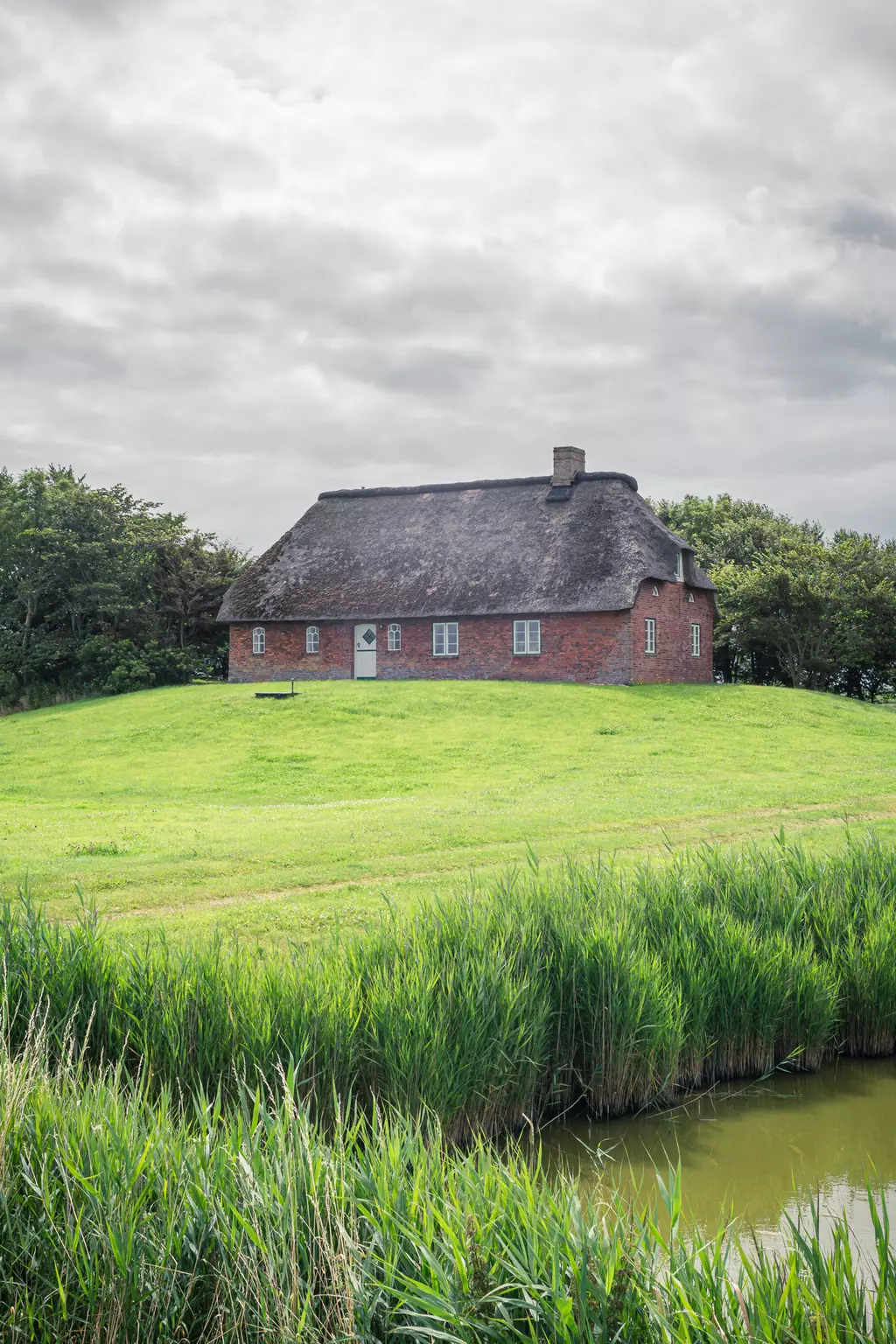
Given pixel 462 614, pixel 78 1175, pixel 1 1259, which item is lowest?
pixel 1 1259

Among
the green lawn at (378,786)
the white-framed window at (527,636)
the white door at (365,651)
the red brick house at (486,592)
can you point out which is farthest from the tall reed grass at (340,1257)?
the white door at (365,651)

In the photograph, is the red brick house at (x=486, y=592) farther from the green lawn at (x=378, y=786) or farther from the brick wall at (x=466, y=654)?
the green lawn at (x=378, y=786)

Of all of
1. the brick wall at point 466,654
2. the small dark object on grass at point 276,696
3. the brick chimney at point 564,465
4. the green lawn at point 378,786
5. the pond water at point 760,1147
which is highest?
the brick chimney at point 564,465

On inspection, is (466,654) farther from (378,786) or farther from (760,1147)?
(760,1147)

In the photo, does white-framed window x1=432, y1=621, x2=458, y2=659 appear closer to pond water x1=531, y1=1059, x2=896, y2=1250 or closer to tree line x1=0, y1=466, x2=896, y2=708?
tree line x1=0, y1=466, x2=896, y2=708

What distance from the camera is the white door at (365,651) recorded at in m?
47.7

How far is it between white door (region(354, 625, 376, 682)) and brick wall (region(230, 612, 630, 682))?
188mm

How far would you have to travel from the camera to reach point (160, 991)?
7418 mm

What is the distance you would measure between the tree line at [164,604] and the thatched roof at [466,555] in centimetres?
359

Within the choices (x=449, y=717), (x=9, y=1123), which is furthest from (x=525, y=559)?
(x=9, y=1123)

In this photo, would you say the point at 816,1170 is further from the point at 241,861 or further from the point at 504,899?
the point at 241,861

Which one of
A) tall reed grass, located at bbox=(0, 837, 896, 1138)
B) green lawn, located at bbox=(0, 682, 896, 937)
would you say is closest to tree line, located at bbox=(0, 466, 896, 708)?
green lawn, located at bbox=(0, 682, 896, 937)

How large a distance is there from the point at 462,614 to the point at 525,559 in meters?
3.46

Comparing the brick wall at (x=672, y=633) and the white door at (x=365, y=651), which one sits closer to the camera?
the brick wall at (x=672, y=633)
